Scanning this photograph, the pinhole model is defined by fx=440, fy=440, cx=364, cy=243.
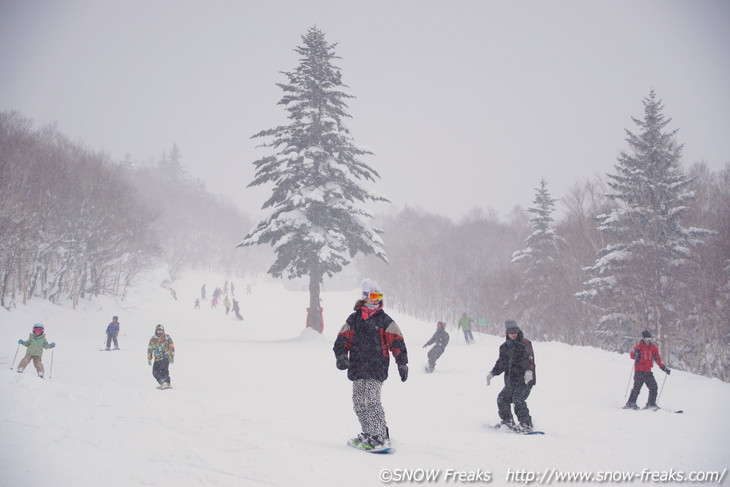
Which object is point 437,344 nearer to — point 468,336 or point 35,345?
point 468,336

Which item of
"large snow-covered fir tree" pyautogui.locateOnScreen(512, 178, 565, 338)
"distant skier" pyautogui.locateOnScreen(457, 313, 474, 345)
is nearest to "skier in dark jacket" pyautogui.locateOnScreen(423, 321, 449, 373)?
"distant skier" pyautogui.locateOnScreen(457, 313, 474, 345)

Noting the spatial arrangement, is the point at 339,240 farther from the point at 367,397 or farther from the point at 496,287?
the point at 496,287

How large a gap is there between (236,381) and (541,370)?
411 inches

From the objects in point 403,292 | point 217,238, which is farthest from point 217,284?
point 403,292

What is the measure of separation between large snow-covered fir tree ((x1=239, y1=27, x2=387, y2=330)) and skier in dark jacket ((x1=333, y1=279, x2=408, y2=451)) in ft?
50.5

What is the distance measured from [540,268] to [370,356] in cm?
3052

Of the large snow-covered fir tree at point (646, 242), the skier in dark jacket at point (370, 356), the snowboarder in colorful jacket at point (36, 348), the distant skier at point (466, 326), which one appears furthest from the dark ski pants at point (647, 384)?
the snowboarder in colorful jacket at point (36, 348)

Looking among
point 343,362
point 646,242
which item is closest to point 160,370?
point 343,362

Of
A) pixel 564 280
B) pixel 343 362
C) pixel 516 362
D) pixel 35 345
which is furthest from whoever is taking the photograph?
pixel 564 280

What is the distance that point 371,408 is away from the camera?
18.4ft

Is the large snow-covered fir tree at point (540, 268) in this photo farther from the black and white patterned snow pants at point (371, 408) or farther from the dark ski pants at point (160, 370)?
the black and white patterned snow pants at point (371, 408)

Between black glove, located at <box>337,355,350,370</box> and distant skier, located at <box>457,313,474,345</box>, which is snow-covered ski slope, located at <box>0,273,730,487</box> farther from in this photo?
distant skier, located at <box>457,313,474,345</box>

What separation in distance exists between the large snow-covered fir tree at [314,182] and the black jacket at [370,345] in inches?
A: 606

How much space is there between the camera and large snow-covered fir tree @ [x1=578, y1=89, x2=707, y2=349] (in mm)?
21453
